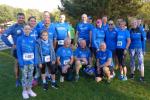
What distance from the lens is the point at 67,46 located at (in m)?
9.75

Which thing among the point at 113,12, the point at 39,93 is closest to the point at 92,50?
the point at 39,93

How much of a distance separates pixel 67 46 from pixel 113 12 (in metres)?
19.6

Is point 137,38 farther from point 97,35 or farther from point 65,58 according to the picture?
point 65,58

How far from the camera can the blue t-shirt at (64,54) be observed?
9.67m

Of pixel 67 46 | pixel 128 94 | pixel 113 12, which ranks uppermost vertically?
pixel 113 12

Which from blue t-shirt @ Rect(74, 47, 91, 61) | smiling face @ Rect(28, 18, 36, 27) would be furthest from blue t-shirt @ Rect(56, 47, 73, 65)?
smiling face @ Rect(28, 18, 36, 27)

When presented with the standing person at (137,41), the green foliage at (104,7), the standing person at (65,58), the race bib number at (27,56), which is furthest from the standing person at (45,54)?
the green foliage at (104,7)

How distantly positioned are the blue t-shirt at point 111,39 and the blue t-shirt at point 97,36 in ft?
0.54

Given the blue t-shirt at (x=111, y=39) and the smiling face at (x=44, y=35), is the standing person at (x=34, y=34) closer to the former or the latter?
the smiling face at (x=44, y=35)

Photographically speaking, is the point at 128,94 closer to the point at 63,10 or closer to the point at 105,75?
the point at 105,75

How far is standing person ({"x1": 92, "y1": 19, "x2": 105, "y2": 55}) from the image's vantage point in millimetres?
10133

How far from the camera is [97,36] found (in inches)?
404

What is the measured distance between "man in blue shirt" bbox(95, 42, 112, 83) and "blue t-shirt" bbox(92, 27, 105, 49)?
16.2 inches

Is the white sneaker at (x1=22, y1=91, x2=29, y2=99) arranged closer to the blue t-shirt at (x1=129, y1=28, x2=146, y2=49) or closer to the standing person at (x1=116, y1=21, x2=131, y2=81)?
the standing person at (x1=116, y1=21, x2=131, y2=81)
